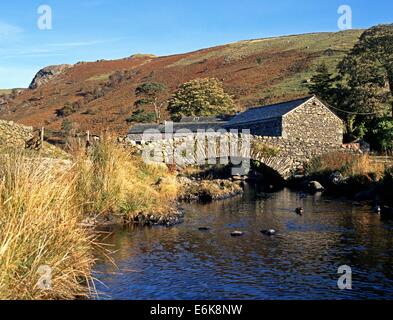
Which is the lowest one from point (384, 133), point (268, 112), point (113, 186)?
point (113, 186)

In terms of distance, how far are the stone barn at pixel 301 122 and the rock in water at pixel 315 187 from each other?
1203cm

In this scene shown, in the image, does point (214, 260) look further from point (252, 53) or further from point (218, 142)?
point (252, 53)

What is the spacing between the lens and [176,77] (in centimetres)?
9912

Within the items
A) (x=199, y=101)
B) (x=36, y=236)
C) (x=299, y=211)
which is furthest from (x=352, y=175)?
(x=199, y=101)

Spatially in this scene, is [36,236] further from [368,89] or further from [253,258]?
[368,89]

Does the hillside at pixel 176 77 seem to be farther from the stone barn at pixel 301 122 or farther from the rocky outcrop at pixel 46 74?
the stone barn at pixel 301 122

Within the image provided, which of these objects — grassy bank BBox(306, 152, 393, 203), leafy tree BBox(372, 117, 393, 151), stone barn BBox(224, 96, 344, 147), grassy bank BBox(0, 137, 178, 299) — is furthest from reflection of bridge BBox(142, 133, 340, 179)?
grassy bank BBox(0, 137, 178, 299)

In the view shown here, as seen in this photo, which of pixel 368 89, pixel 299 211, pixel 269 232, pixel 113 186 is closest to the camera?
pixel 269 232

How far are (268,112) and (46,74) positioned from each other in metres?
108

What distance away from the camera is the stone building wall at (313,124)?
42.2m

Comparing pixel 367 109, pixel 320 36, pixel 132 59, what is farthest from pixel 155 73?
pixel 367 109

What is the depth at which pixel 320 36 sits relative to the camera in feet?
381

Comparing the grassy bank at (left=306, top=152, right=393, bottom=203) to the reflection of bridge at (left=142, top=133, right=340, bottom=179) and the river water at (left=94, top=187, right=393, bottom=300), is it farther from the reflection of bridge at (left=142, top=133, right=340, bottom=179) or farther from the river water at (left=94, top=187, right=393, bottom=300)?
the river water at (left=94, top=187, right=393, bottom=300)

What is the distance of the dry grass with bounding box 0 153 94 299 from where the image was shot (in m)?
7.21
